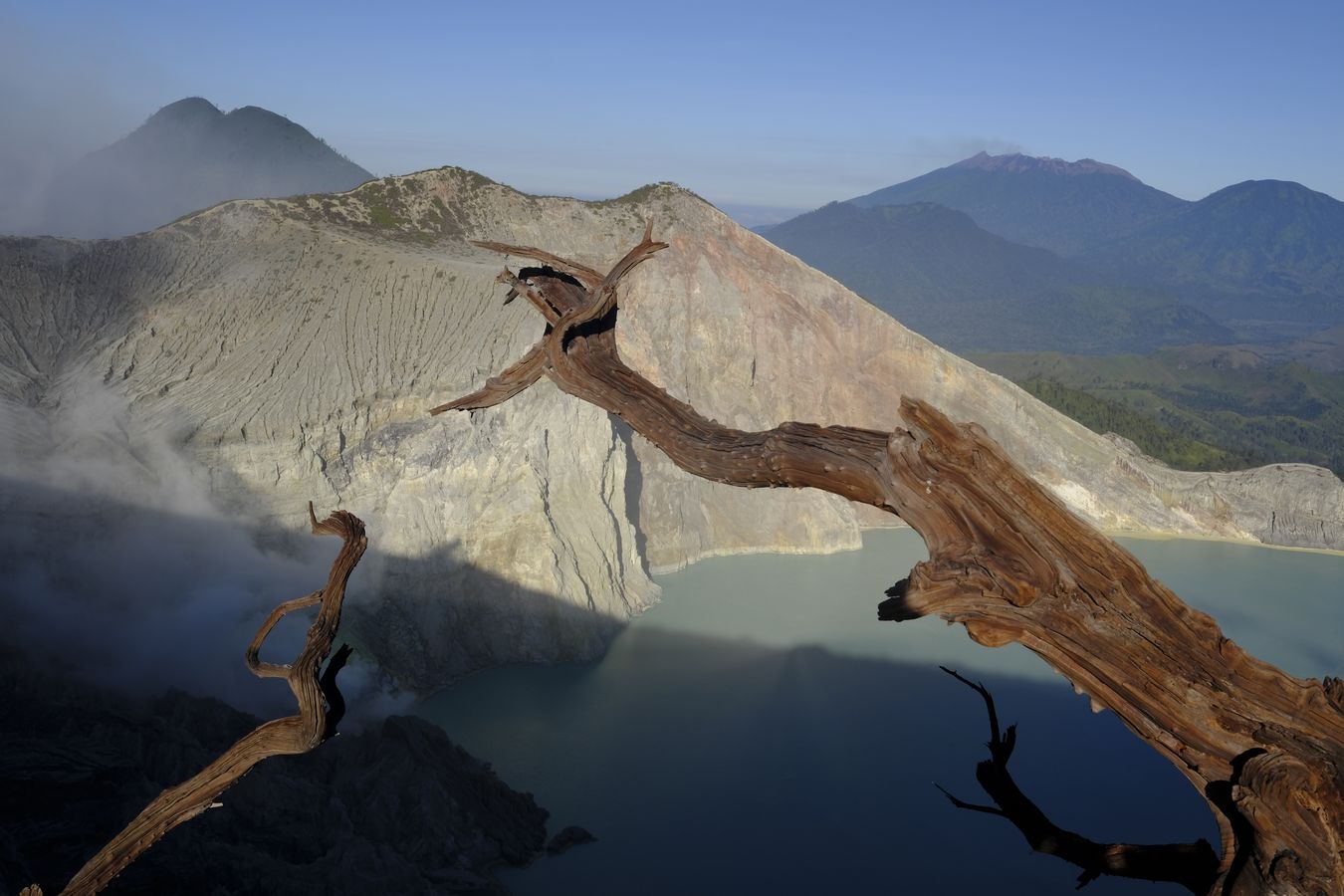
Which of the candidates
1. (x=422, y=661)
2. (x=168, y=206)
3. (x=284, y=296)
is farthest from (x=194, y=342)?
(x=168, y=206)

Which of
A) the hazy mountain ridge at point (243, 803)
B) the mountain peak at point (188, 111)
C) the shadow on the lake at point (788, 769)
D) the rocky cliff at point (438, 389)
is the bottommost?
the shadow on the lake at point (788, 769)

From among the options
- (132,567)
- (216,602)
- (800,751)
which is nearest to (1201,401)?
(800,751)

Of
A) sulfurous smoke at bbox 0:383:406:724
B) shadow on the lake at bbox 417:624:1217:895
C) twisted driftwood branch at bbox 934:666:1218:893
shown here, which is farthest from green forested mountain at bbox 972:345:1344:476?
twisted driftwood branch at bbox 934:666:1218:893

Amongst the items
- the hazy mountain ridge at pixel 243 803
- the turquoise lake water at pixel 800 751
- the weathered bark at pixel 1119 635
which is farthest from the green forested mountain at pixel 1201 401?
the weathered bark at pixel 1119 635

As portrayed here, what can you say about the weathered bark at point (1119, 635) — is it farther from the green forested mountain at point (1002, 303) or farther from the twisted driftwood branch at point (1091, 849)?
the green forested mountain at point (1002, 303)

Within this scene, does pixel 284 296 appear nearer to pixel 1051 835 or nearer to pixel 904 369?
pixel 904 369

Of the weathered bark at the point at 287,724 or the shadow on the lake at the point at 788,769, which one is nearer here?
the weathered bark at the point at 287,724

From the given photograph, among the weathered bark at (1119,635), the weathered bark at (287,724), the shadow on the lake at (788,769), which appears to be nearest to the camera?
the weathered bark at (1119,635)
